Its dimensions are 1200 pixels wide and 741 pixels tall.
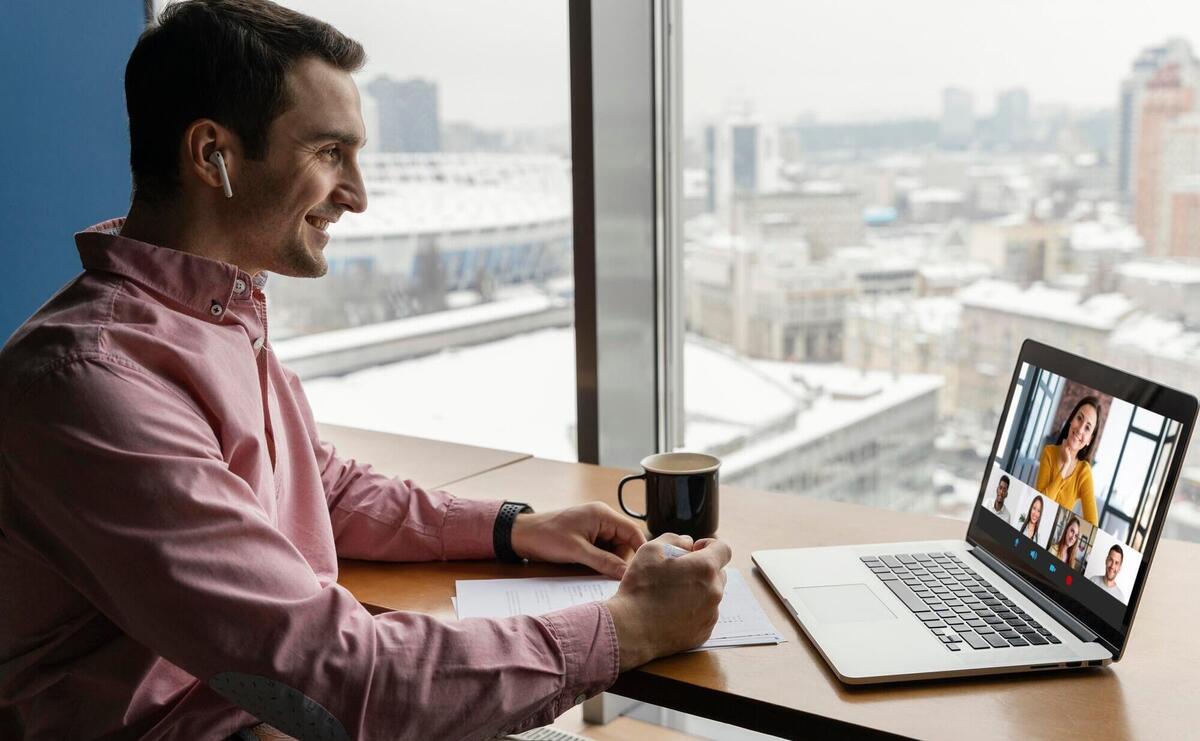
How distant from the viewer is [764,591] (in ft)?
4.17

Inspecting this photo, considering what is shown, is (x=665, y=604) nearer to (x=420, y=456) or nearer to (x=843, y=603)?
(x=843, y=603)

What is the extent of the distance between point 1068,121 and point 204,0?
4.42ft

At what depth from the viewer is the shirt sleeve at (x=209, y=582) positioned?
95cm

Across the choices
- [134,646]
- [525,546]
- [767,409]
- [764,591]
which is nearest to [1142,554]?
[764,591]

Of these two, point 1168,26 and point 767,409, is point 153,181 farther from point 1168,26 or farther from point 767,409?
point 1168,26

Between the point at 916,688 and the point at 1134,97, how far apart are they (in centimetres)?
116

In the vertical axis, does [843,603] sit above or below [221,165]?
below

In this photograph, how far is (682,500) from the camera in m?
1.42

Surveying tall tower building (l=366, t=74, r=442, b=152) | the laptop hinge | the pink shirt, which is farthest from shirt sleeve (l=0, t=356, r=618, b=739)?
tall tower building (l=366, t=74, r=442, b=152)

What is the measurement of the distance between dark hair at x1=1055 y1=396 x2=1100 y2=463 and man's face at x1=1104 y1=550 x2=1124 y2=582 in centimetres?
11

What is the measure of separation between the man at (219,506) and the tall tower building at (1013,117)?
103 cm

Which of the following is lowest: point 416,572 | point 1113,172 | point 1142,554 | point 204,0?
point 416,572

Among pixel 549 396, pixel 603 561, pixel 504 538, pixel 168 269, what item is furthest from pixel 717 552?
pixel 549 396

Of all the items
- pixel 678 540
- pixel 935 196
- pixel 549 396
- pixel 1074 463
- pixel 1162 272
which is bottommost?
pixel 549 396
